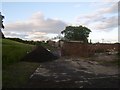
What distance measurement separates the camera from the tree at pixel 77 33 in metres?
77.1

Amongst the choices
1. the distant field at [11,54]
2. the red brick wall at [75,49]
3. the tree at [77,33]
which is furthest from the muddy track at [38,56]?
the tree at [77,33]

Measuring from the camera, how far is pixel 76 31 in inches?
3110

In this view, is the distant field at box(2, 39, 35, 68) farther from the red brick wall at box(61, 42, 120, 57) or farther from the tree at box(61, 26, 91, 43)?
the tree at box(61, 26, 91, 43)

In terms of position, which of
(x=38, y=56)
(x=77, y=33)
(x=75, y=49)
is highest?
(x=77, y=33)

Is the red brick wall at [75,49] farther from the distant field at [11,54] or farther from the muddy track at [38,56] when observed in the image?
the distant field at [11,54]

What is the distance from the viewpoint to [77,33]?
78.9 meters

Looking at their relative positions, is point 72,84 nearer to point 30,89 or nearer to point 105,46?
point 30,89

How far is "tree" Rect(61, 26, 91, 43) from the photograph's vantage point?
Answer: 3036 inches

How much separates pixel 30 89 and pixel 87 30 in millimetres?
72673

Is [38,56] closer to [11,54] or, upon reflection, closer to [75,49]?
[11,54]

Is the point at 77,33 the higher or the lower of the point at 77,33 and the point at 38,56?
the higher

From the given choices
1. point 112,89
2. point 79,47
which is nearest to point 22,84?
point 112,89

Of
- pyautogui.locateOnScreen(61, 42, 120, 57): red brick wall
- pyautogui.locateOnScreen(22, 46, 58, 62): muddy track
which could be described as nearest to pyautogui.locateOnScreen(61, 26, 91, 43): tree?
pyautogui.locateOnScreen(61, 42, 120, 57): red brick wall

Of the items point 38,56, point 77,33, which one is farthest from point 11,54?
point 77,33
